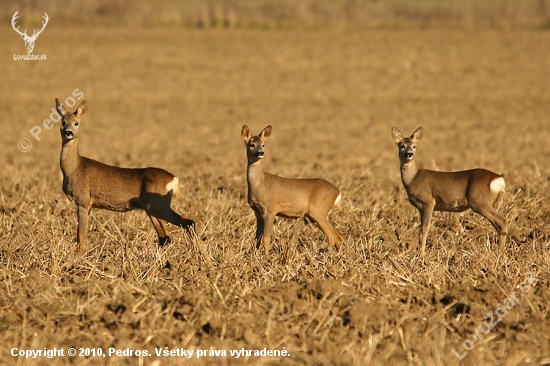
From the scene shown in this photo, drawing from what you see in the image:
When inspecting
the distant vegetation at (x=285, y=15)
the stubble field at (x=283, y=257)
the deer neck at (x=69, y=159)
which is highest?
the distant vegetation at (x=285, y=15)

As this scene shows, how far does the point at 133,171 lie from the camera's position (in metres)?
8.77

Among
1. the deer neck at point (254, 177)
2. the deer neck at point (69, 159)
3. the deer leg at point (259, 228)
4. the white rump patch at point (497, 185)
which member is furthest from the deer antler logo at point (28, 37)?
the white rump patch at point (497, 185)

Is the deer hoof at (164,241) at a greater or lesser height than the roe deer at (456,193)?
lesser

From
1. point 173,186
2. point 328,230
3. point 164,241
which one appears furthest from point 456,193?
point 164,241

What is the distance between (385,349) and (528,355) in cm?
100

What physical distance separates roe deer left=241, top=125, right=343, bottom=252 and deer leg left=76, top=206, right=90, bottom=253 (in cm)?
176

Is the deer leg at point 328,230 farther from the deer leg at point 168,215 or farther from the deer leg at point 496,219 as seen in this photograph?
the deer leg at point 496,219

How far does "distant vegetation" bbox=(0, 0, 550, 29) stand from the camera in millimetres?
38656

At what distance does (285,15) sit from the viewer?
4053cm

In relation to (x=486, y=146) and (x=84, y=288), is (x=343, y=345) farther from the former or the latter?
(x=486, y=146)

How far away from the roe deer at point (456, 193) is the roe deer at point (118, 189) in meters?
2.51

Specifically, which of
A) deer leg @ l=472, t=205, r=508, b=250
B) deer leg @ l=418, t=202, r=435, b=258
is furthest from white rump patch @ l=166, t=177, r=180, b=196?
deer leg @ l=472, t=205, r=508, b=250

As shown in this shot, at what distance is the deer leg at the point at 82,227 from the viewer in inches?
321

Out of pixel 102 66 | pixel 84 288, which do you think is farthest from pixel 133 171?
pixel 102 66
